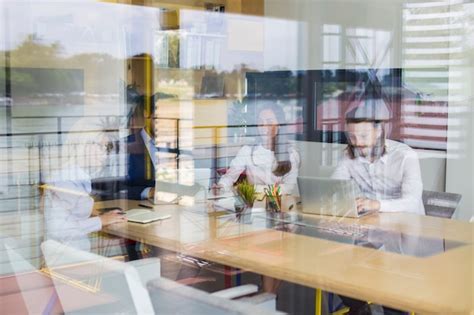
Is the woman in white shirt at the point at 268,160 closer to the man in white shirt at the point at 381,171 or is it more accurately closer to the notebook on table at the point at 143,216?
the man in white shirt at the point at 381,171

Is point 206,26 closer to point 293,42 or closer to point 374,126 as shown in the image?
point 293,42

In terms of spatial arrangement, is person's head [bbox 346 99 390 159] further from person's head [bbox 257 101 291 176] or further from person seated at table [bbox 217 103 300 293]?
person's head [bbox 257 101 291 176]

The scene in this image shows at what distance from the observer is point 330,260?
1750mm

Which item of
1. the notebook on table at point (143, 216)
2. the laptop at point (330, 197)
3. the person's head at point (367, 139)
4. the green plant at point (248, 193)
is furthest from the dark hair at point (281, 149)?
the notebook on table at point (143, 216)

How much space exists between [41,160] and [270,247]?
121 inches

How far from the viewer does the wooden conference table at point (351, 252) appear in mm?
1442

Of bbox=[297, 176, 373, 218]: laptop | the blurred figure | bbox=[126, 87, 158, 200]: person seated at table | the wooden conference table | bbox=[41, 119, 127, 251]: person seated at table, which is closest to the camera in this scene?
the wooden conference table

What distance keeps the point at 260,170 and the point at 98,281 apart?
206 centimetres

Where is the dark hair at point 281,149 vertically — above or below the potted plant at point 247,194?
above

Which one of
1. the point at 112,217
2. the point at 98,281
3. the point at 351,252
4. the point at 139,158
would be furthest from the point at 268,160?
the point at 98,281

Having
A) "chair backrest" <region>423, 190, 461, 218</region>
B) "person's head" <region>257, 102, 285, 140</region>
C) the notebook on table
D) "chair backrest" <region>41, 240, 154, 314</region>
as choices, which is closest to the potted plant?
the notebook on table

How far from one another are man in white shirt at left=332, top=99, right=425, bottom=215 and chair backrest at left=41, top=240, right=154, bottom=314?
4.13ft

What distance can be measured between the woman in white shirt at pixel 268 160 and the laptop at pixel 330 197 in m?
0.25

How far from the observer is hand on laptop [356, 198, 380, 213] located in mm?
2342
